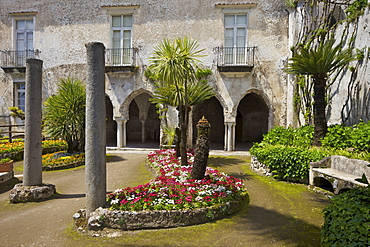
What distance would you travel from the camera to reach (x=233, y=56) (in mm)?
13883

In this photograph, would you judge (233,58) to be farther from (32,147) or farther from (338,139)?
(32,147)

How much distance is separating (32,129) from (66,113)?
471cm

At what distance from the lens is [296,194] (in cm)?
652

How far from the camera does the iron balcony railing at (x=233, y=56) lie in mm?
13773

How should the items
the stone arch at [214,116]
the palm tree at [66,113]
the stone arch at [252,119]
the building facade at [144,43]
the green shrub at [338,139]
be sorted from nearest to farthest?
the green shrub at [338,139] → the palm tree at [66,113] → the building facade at [144,43] → the stone arch at [252,119] → the stone arch at [214,116]

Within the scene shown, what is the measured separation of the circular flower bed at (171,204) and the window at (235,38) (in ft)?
29.5

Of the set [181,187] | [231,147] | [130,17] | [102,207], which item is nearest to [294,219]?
[181,187]

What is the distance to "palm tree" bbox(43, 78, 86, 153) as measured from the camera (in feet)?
35.4

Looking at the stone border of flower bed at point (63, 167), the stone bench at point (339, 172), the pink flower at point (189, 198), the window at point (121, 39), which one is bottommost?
the stone border of flower bed at point (63, 167)

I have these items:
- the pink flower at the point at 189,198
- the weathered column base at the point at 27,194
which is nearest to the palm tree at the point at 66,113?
the weathered column base at the point at 27,194

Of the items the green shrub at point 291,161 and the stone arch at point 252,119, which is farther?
the stone arch at point 252,119

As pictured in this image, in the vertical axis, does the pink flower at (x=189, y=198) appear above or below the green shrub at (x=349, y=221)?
below

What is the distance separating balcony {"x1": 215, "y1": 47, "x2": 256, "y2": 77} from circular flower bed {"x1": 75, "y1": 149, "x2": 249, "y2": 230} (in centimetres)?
833

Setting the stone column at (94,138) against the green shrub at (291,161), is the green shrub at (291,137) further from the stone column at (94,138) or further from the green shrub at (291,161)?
the stone column at (94,138)
